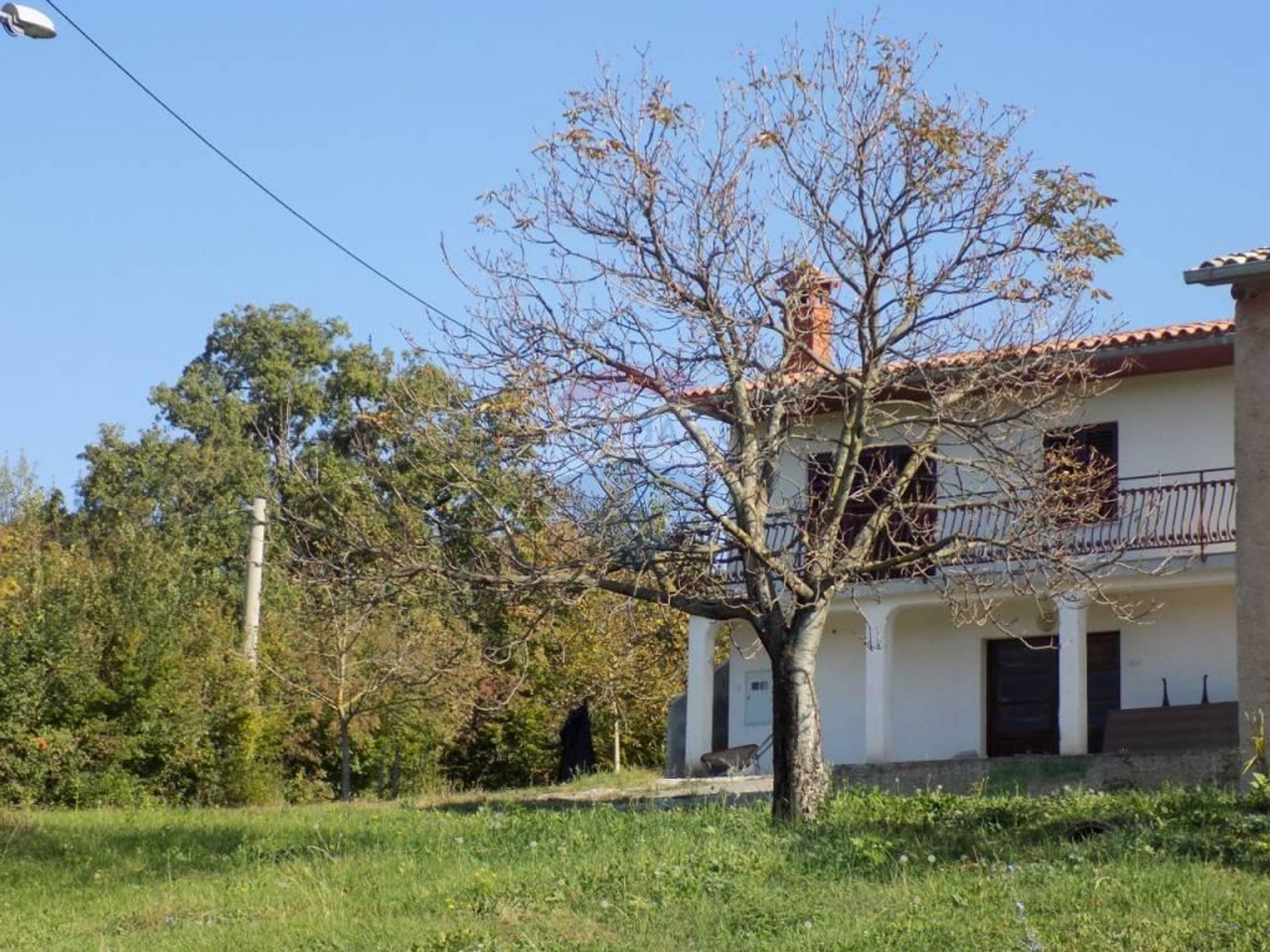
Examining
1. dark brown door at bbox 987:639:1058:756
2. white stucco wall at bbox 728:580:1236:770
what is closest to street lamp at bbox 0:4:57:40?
white stucco wall at bbox 728:580:1236:770

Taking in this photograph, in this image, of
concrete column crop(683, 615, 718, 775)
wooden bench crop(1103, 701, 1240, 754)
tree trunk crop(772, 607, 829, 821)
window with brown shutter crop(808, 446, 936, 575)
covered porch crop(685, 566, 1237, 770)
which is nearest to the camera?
tree trunk crop(772, 607, 829, 821)

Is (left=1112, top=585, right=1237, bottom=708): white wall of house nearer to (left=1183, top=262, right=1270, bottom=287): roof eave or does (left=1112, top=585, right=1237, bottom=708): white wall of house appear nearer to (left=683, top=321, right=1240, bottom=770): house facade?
(left=683, top=321, right=1240, bottom=770): house facade

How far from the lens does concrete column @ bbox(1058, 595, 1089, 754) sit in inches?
890

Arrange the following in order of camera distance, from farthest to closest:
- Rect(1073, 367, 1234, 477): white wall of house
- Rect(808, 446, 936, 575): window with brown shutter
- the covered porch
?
1. Rect(1073, 367, 1234, 477): white wall of house
2. the covered porch
3. Rect(808, 446, 936, 575): window with brown shutter

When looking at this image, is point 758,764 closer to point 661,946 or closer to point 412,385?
point 412,385

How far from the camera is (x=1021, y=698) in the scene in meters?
24.3

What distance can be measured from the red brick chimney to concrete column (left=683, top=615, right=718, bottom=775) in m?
10.6

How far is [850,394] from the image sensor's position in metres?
15.3

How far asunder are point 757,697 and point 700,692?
2.86 feet

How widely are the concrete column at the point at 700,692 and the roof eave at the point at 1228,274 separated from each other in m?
11.2

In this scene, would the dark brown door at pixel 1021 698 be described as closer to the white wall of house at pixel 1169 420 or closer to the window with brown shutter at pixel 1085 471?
the window with brown shutter at pixel 1085 471

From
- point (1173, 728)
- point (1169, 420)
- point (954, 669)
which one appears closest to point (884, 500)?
point (1173, 728)

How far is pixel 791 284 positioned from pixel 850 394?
1078mm

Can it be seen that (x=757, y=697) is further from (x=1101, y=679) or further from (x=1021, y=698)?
(x=1101, y=679)
